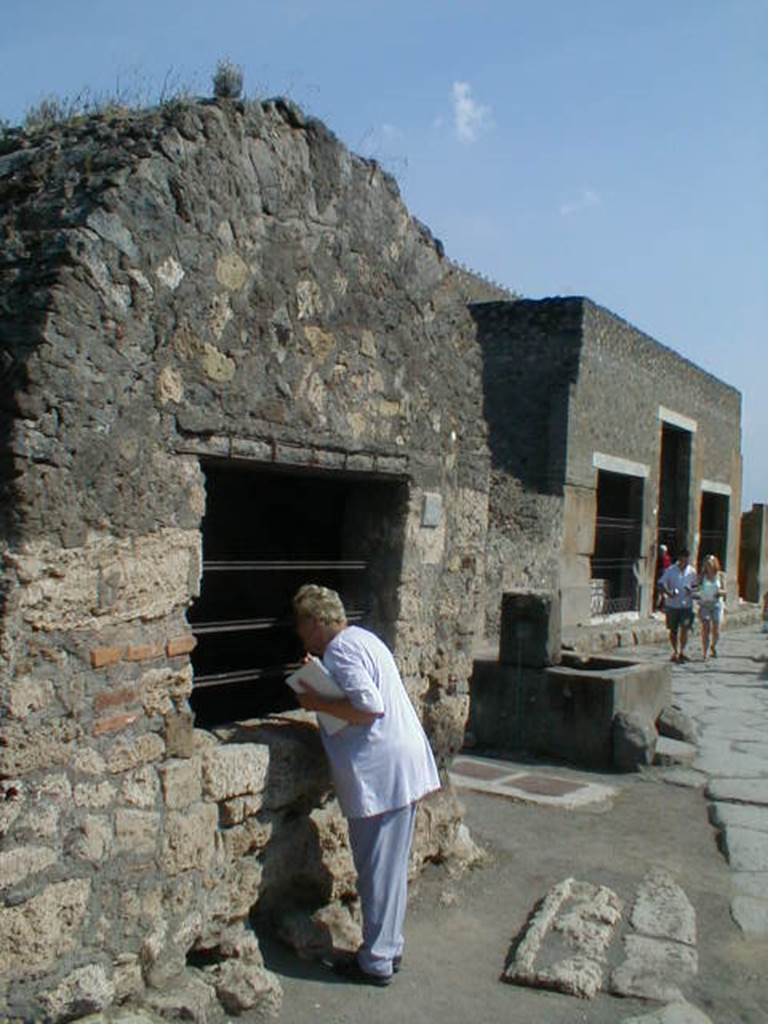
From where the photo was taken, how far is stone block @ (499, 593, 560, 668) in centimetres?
838

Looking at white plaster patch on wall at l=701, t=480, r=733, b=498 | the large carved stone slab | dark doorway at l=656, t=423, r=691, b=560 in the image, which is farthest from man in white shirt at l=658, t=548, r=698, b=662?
the large carved stone slab

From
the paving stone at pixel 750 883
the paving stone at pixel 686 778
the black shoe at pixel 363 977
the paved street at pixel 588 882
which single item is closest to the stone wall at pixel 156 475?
the black shoe at pixel 363 977

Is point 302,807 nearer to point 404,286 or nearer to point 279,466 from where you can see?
point 279,466

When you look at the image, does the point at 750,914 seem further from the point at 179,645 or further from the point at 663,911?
the point at 179,645

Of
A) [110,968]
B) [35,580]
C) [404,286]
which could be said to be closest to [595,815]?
[404,286]

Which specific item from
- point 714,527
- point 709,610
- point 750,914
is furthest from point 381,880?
point 714,527

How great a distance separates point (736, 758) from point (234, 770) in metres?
→ 5.50

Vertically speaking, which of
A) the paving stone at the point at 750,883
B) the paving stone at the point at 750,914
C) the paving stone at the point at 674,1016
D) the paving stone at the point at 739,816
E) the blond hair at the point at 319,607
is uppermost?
the blond hair at the point at 319,607

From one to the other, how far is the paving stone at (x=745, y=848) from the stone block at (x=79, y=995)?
365 centimetres

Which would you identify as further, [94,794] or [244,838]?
[244,838]

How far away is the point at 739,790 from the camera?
7.26 meters

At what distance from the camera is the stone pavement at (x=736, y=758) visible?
18.0ft

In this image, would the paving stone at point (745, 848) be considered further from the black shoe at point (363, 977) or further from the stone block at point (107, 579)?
the stone block at point (107, 579)

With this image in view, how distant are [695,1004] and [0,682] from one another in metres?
2.80
